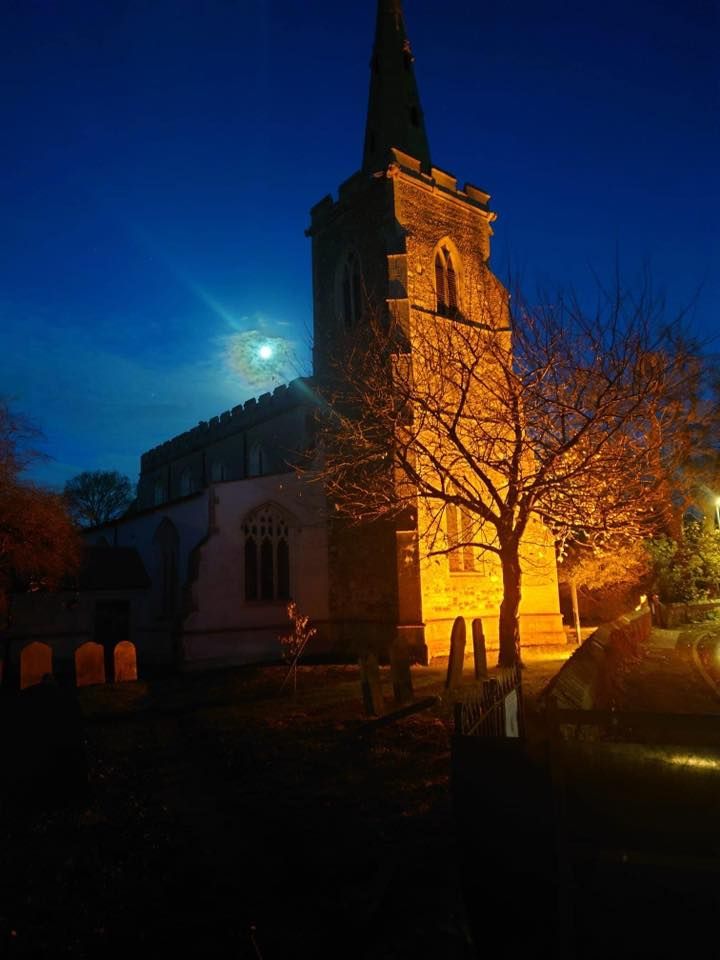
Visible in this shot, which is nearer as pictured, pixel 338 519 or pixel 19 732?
pixel 19 732

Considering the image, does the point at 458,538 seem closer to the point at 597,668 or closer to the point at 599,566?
the point at 599,566

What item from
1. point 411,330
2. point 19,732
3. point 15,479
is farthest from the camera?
point 411,330

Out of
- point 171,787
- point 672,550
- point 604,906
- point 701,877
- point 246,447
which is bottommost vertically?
point 171,787

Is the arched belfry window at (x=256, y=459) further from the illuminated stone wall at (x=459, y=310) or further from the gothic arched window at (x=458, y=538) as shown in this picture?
the gothic arched window at (x=458, y=538)

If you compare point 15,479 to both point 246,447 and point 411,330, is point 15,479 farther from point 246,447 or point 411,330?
point 246,447

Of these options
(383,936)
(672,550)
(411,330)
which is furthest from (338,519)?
(383,936)

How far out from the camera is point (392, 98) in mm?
23234

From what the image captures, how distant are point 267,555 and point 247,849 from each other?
15522mm

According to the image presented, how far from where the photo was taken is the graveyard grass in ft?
11.7

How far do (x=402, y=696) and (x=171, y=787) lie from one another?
16.5 feet

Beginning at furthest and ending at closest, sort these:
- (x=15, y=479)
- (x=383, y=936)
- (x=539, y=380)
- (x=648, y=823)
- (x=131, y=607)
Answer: (x=131, y=607) → (x=15, y=479) → (x=539, y=380) → (x=383, y=936) → (x=648, y=823)

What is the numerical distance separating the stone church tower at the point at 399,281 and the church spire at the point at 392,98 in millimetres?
50

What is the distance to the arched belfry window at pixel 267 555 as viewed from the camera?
19.8 meters

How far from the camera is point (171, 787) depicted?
22.1 ft
